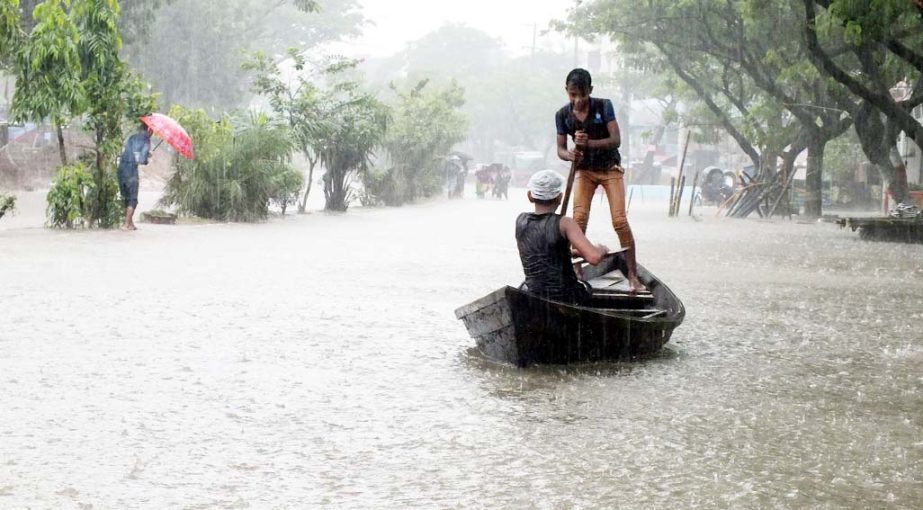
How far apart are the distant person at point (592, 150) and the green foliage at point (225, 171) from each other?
14.9 metres

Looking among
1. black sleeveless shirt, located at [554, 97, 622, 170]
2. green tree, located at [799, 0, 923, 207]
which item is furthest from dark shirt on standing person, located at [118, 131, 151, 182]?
black sleeveless shirt, located at [554, 97, 622, 170]

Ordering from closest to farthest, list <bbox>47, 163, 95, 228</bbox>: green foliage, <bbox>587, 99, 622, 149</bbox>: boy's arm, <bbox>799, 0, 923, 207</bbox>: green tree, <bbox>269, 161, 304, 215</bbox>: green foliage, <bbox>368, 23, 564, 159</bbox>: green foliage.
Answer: <bbox>587, 99, 622, 149</bbox>: boy's arm → <bbox>799, 0, 923, 207</bbox>: green tree → <bbox>47, 163, 95, 228</bbox>: green foliage → <bbox>269, 161, 304, 215</bbox>: green foliage → <bbox>368, 23, 564, 159</bbox>: green foliage

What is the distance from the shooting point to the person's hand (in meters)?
10.2

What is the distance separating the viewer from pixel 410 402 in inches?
291

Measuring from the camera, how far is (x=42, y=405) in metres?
7.04

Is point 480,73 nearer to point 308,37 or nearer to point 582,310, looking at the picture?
point 308,37

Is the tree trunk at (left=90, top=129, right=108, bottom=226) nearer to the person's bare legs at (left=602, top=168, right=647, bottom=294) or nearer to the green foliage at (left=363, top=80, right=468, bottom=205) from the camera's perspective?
the person's bare legs at (left=602, top=168, right=647, bottom=294)

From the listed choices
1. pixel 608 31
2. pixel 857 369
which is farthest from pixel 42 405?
pixel 608 31

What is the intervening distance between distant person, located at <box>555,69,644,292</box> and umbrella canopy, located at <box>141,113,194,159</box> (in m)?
11.1

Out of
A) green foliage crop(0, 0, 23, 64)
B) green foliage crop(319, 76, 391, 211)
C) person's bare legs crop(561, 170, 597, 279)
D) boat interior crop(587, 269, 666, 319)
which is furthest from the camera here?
green foliage crop(319, 76, 391, 211)

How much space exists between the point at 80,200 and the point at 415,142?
21.3 metres

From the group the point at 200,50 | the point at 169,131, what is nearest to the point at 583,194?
the point at 169,131

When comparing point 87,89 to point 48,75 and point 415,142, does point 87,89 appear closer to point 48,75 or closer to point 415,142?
point 48,75

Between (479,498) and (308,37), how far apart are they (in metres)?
68.6
